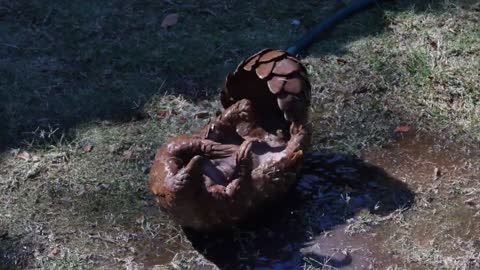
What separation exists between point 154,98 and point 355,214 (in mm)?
1375

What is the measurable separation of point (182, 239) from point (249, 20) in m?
1.97

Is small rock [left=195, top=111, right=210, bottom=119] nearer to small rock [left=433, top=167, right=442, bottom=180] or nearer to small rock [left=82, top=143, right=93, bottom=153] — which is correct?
small rock [left=82, top=143, right=93, bottom=153]

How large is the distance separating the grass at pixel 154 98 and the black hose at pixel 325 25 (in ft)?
0.21

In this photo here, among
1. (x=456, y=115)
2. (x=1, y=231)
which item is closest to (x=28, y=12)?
(x=1, y=231)

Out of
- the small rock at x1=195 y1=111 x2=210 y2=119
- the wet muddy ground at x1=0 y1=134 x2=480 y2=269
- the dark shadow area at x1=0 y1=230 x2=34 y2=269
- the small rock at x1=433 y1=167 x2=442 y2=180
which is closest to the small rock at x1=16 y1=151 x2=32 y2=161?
the wet muddy ground at x1=0 y1=134 x2=480 y2=269

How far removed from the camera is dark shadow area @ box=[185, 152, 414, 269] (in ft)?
11.2

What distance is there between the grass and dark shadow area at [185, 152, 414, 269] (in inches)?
3.2

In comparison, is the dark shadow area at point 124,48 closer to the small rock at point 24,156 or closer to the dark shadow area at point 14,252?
the small rock at point 24,156

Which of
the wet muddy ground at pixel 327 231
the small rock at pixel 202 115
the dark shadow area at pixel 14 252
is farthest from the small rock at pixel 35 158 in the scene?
the small rock at pixel 202 115

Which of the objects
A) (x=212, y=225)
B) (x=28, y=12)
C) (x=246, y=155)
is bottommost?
(x=28, y=12)

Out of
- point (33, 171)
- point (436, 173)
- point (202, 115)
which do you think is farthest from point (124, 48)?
point (436, 173)

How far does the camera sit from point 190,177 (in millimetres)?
3217

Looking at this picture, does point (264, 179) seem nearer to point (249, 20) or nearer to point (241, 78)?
point (241, 78)

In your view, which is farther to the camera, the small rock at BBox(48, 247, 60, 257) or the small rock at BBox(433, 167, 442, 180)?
the small rock at BBox(433, 167, 442, 180)
